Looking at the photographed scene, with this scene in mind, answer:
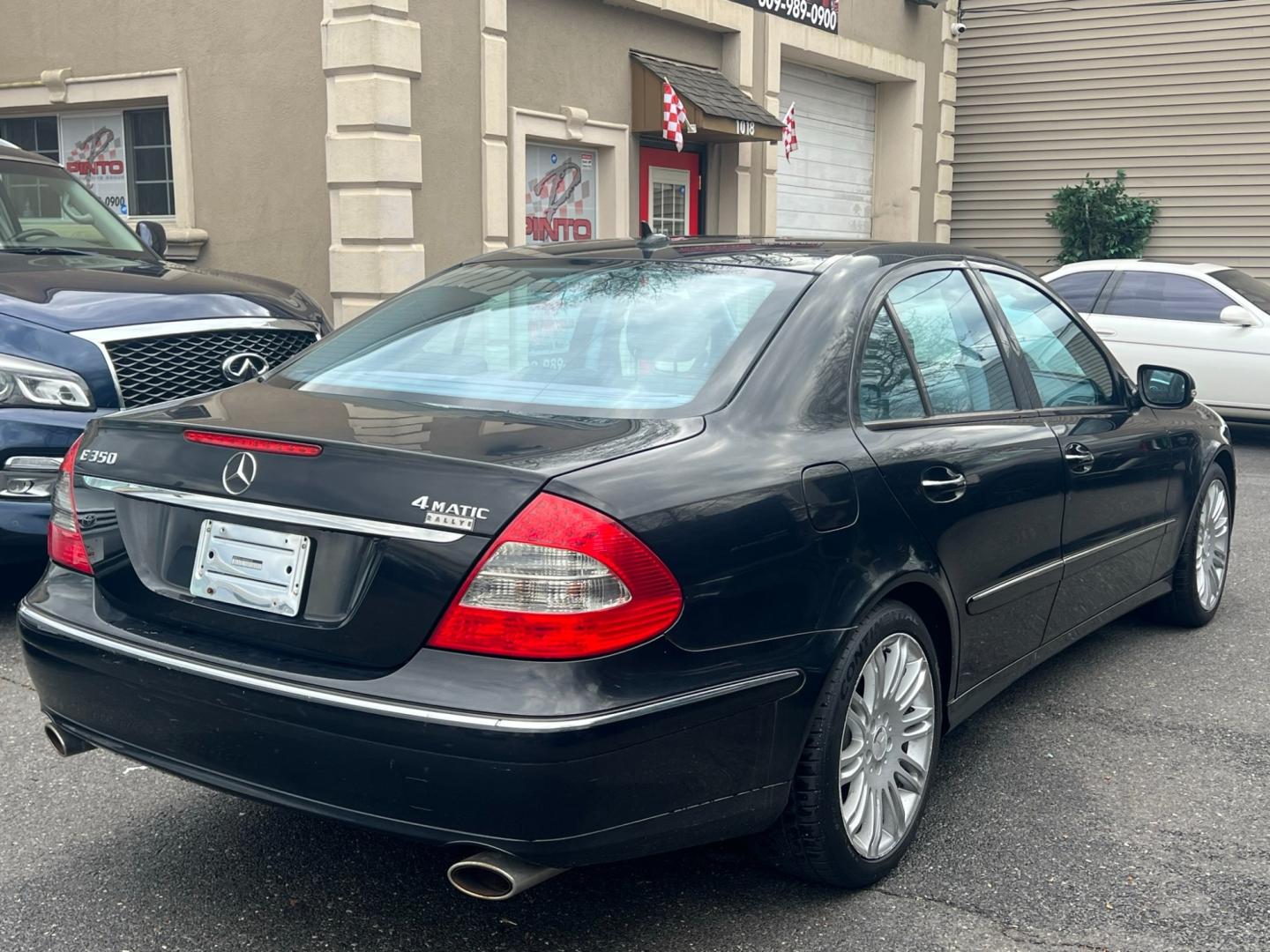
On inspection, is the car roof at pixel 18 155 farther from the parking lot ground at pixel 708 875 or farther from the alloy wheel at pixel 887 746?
the alloy wheel at pixel 887 746

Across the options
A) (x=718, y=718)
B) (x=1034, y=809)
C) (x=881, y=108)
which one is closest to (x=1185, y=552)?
(x=1034, y=809)

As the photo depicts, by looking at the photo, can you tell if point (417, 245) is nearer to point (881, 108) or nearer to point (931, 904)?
point (931, 904)

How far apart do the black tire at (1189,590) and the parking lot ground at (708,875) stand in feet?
3.61

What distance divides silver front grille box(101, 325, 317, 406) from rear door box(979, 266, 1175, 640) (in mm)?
2734

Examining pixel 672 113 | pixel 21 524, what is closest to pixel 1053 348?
pixel 21 524

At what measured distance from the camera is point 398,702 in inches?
95.4

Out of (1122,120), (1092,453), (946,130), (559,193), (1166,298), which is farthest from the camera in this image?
(946,130)

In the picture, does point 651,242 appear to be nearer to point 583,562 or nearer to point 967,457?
point 967,457

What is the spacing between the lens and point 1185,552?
5.10 m

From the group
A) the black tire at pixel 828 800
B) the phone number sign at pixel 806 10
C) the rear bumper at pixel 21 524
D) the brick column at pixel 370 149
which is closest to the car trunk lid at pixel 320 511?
the black tire at pixel 828 800

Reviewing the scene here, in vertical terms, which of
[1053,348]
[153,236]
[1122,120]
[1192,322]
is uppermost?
[1122,120]

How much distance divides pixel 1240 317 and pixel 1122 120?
336 inches

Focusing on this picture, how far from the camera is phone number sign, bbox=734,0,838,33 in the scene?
13.9 meters

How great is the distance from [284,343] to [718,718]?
3.73 metres
